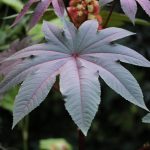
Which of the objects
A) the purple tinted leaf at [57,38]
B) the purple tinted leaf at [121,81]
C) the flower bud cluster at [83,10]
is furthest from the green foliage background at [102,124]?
the purple tinted leaf at [121,81]

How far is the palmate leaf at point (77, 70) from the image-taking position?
0.94 meters

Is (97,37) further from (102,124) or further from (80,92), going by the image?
(102,124)

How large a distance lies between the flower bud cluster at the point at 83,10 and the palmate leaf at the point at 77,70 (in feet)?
0.23

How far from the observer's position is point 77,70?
1028 mm

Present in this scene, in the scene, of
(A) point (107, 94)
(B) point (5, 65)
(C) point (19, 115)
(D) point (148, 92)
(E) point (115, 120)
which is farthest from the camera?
(E) point (115, 120)

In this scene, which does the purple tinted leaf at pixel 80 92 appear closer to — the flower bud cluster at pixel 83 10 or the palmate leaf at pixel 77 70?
the palmate leaf at pixel 77 70

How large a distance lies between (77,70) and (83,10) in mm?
250

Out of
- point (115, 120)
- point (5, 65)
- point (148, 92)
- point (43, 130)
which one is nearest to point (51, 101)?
point (43, 130)

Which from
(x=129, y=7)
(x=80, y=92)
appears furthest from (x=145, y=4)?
(x=80, y=92)

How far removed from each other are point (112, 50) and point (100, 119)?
7.34 ft

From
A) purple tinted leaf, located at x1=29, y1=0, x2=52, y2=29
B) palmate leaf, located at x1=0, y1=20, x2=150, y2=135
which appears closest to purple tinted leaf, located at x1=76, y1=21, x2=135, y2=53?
palmate leaf, located at x1=0, y1=20, x2=150, y2=135

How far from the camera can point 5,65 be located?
1.22 metres

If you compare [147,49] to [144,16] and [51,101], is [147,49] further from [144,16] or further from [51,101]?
[51,101]

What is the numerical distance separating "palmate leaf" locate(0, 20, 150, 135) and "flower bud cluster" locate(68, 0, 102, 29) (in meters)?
0.07
